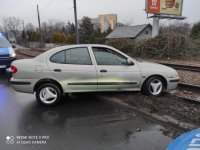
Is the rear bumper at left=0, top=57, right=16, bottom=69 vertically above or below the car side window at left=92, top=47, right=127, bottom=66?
below

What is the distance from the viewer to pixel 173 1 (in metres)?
29.8

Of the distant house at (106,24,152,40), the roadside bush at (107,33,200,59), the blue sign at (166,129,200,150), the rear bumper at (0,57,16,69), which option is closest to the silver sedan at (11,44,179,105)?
the blue sign at (166,129,200,150)

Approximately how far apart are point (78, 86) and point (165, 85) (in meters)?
2.49

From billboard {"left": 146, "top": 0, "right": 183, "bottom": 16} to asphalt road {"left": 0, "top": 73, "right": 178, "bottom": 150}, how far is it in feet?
79.6

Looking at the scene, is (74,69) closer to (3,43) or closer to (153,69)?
(153,69)

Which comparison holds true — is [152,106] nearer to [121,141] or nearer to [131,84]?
[131,84]

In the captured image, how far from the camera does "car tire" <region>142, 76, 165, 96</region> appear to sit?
19.9ft

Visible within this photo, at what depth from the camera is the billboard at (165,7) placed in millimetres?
27500

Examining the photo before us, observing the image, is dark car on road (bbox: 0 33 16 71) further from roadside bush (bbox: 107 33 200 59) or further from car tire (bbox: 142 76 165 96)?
roadside bush (bbox: 107 33 200 59)

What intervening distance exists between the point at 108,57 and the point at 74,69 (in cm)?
99

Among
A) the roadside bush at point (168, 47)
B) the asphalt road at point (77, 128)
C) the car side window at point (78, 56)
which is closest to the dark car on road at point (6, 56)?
the asphalt road at point (77, 128)

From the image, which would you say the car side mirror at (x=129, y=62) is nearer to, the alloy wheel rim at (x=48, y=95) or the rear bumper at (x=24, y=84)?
the alloy wheel rim at (x=48, y=95)

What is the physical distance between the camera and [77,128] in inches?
171

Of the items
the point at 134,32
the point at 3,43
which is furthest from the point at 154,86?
the point at 134,32
